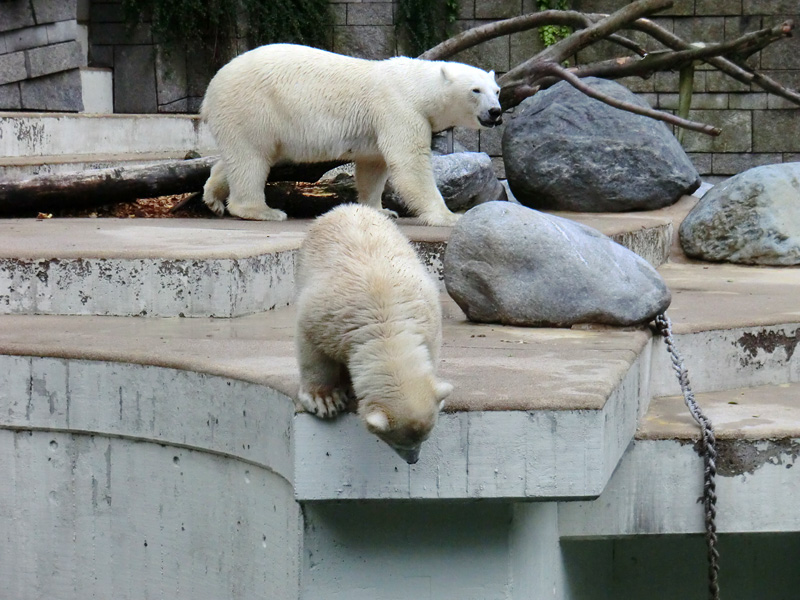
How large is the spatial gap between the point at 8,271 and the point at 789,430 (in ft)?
8.94

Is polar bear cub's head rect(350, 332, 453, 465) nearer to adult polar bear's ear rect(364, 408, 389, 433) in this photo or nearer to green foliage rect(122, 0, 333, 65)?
adult polar bear's ear rect(364, 408, 389, 433)

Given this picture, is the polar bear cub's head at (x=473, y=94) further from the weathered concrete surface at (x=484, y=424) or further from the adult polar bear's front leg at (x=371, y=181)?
the weathered concrete surface at (x=484, y=424)

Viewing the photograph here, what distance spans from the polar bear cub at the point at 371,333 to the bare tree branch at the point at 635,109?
2674 millimetres

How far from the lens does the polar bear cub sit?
6.78 ft

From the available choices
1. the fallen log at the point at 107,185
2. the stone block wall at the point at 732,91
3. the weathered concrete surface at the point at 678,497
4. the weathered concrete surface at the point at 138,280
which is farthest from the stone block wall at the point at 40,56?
the weathered concrete surface at the point at 678,497

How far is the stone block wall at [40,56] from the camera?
8664mm

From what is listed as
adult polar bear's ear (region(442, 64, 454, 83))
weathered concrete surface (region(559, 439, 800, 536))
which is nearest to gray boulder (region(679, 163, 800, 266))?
adult polar bear's ear (region(442, 64, 454, 83))

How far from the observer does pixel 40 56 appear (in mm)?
8820

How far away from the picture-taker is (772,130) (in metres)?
9.87

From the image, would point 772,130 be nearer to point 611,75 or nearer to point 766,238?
point 611,75

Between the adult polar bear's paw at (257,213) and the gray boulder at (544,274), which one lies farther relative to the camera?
the adult polar bear's paw at (257,213)

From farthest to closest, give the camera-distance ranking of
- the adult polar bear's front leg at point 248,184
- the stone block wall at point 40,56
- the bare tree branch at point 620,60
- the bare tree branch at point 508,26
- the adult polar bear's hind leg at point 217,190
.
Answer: the stone block wall at point 40,56 → the bare tree branch at point 508,26 → the bare tree branch at point 620,60 → the adult polar bear's hind leg at point 217,190 → the adult polar bear's front leg at point 248,184

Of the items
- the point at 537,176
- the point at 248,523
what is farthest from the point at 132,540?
the point at 537,176

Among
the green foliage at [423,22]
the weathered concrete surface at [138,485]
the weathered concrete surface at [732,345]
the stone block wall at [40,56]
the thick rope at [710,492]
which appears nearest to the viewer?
the weathered concrete surface at [138,485]
